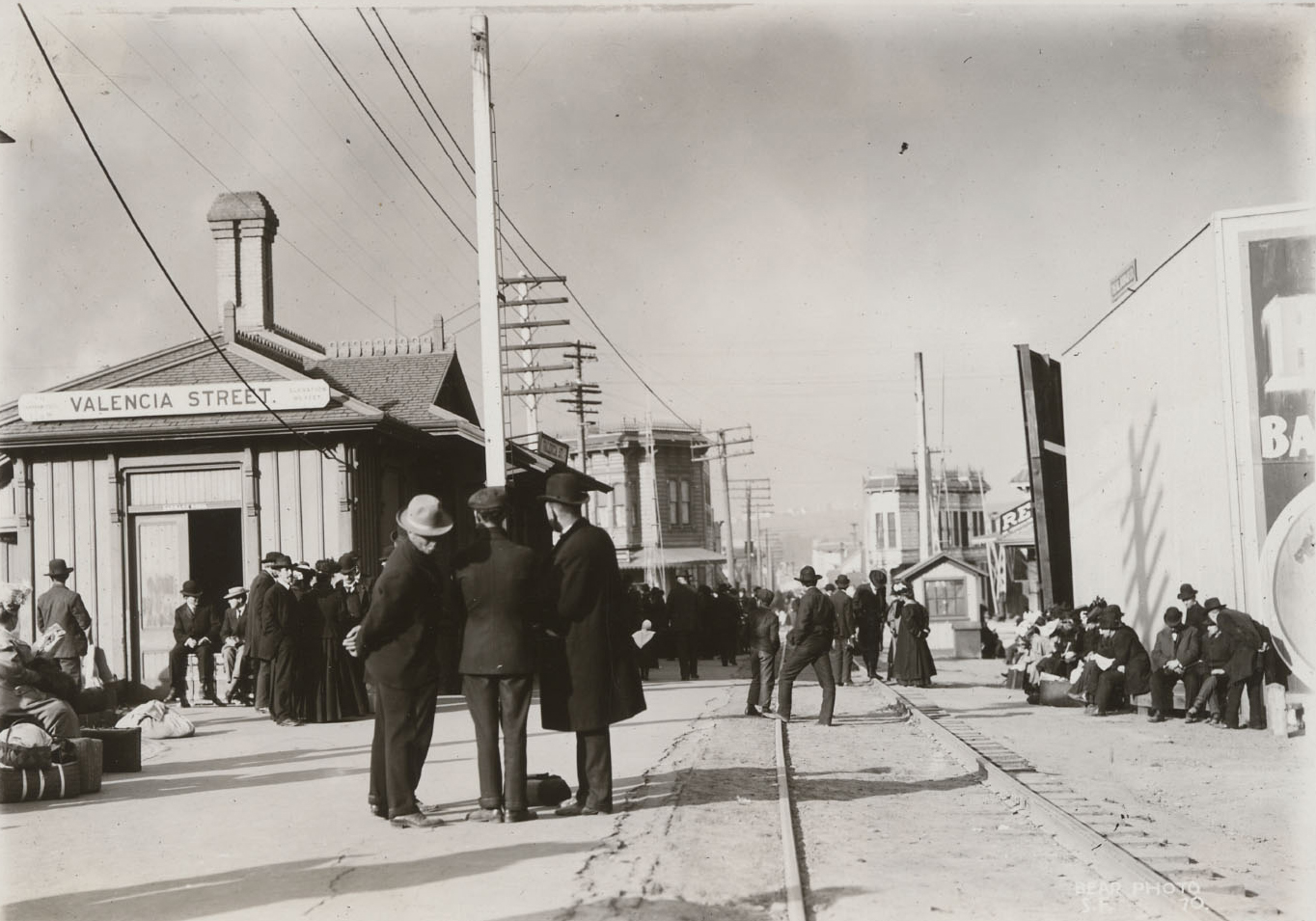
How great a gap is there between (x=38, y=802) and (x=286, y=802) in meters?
1.66

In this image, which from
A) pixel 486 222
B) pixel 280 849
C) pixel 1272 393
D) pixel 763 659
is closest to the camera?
pixel 280 849

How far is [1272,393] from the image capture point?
15055 mm

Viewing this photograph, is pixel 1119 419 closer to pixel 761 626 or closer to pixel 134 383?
pixel 761 626

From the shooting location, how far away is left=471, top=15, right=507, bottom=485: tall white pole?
43.0 feet

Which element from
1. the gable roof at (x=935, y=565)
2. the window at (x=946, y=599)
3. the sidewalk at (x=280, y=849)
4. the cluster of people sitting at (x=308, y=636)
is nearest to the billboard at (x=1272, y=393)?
the sidewalk at (x=280, y=849)

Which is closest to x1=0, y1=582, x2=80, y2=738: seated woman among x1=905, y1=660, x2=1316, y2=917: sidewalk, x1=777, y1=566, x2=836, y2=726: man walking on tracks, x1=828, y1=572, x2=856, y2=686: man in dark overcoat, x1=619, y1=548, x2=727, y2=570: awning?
x1=905, y1=660, x2=1316, y2=917: sidewalk

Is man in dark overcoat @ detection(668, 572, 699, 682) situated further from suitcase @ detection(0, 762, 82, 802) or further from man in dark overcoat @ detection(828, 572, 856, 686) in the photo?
suitcase @ detection(0, 762, 82, 802)

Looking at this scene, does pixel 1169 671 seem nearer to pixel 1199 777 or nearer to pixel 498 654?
pixel 1199 777

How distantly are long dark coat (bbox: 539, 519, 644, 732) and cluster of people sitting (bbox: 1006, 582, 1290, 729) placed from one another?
8.54 meters

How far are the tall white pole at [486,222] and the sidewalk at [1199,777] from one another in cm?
569

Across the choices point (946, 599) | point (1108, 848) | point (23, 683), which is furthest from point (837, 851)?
point (946, 599)

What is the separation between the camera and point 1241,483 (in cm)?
1502

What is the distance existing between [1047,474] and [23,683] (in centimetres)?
2155

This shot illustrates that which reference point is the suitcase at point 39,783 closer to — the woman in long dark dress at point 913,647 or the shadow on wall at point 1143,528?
the shadow on wall at point 1143,528
